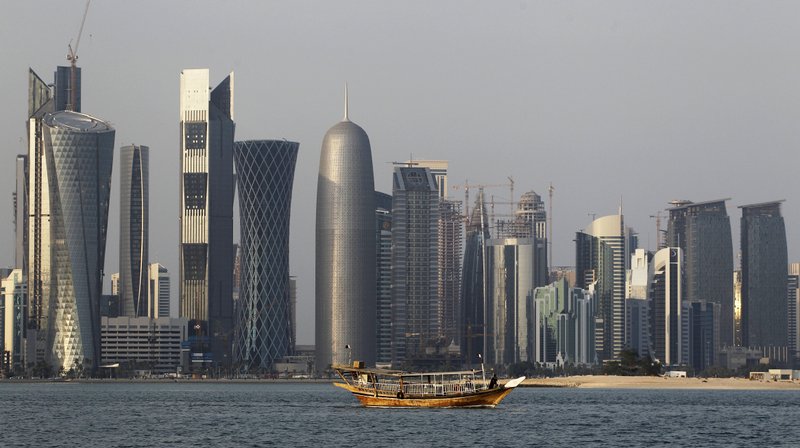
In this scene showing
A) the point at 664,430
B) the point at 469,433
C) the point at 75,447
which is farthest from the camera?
the point at 664,430

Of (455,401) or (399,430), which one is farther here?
(455,401)

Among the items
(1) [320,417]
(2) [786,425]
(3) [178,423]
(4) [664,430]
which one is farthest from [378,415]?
(2) [786,425]

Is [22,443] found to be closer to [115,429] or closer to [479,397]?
[115,429]

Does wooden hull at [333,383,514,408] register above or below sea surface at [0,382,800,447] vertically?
above

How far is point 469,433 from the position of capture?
155000mm

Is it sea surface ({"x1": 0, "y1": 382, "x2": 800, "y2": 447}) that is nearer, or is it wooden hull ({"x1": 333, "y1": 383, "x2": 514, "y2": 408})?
sea surface ({"x1": 0, "y1": 382, "x2": 800, "y2": 447})

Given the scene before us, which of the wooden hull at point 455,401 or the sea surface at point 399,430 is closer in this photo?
the sea surface at point 399,430

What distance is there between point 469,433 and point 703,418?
52223 millimetres

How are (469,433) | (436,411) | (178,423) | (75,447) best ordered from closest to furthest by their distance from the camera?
(75,447) < (469,433) < (178,423) < (436,411)

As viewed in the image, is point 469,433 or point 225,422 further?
point 225,422

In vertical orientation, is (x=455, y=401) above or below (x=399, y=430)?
above

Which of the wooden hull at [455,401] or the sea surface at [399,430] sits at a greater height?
the wooden hull at [455,401]

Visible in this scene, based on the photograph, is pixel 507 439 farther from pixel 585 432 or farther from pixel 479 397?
pixel 479 397

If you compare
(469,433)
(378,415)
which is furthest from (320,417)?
(469,433)
